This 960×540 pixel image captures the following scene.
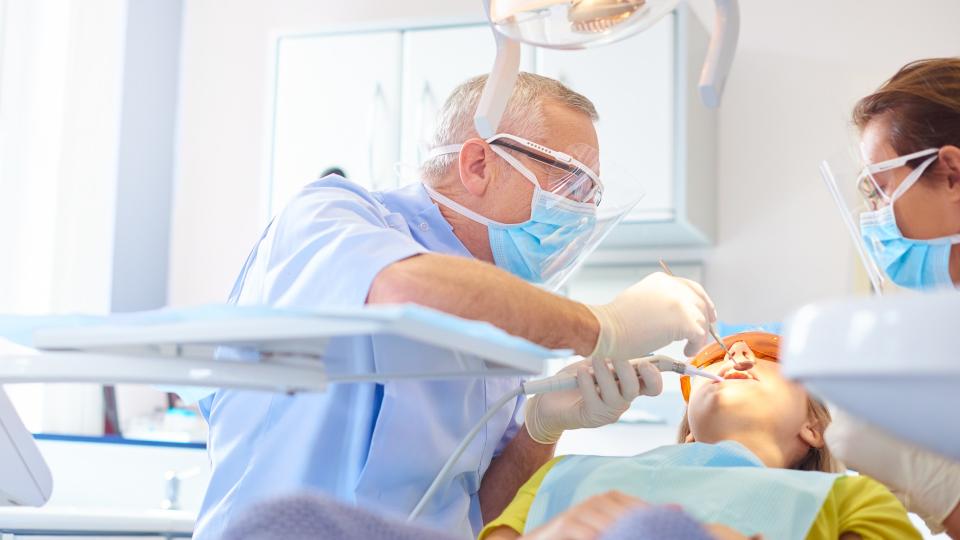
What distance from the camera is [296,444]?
1448mm

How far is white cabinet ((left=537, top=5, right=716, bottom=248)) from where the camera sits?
3213mm

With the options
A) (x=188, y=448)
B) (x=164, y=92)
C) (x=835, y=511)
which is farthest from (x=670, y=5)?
(x=164, y=92)

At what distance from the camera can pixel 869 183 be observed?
1726mm

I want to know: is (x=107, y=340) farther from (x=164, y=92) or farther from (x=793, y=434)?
(x=164, y=92)

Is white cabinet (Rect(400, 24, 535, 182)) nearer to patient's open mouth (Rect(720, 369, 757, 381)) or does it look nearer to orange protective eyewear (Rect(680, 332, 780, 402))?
orange protective eyewear (Rect(680, 332, 780, 402))

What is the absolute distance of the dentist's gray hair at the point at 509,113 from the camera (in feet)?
5.72

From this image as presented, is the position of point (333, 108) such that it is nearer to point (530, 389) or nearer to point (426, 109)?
point (426, 109)

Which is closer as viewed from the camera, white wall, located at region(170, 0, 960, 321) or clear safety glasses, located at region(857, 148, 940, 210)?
clear safety glasses, located at region(857, 148, 940, 210)

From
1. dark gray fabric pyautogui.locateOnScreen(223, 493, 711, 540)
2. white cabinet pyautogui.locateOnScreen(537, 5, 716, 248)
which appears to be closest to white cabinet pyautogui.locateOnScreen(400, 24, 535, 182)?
white cabinet pyautogui.locateOnScreen(537, 5, 716, 248)

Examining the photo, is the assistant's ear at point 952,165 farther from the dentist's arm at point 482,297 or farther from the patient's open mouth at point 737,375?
the dentist's arm at point 482,297

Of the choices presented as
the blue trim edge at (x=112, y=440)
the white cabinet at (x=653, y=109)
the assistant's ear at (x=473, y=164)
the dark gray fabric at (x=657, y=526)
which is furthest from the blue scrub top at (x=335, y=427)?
the white cabinet at (x=653, y=109)

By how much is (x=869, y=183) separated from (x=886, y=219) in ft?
0.22

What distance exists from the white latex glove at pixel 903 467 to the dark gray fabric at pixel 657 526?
470mm

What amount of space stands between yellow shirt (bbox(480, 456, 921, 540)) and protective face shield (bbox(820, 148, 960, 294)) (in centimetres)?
56
